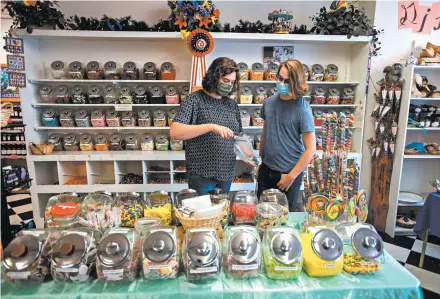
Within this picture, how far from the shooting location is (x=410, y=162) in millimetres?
3625

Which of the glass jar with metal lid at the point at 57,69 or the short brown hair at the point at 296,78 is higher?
the glass jar with metal lid at the point at 57,69

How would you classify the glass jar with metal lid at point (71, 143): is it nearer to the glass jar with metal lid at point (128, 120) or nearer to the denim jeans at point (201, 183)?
the glass jar with metal lid at point (128, 120)

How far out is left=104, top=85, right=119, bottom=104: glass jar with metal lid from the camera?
3.44 meters

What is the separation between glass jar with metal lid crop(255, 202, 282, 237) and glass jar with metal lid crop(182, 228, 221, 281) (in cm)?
29

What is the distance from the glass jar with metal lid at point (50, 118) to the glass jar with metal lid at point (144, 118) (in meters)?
1.02

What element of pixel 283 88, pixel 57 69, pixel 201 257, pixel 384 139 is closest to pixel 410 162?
pixel 384 139

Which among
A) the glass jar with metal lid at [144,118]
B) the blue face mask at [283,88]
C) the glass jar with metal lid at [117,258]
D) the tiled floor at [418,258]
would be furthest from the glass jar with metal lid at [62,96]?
the tiled floor at [418,258]

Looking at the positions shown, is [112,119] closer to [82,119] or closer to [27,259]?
[82,119]

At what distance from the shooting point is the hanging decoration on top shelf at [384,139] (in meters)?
3.05

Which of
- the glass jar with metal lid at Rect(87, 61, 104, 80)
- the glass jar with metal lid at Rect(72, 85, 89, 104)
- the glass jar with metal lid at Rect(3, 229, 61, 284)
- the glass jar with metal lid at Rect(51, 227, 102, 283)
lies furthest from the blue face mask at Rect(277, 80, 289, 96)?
the glass jar with metal lid at Rect(72, 85, 89, 104)

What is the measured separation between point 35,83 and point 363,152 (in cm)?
415

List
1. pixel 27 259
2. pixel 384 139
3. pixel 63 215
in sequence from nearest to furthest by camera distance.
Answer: pixel 27 259 < pixel 63 215 < pixel 384 139

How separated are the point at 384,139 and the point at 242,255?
2823 millimetres

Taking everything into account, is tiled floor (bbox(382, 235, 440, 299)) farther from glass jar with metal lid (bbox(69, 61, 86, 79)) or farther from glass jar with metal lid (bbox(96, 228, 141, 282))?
glass jar with metal lid (bbox(69, 61, 86, 79))
